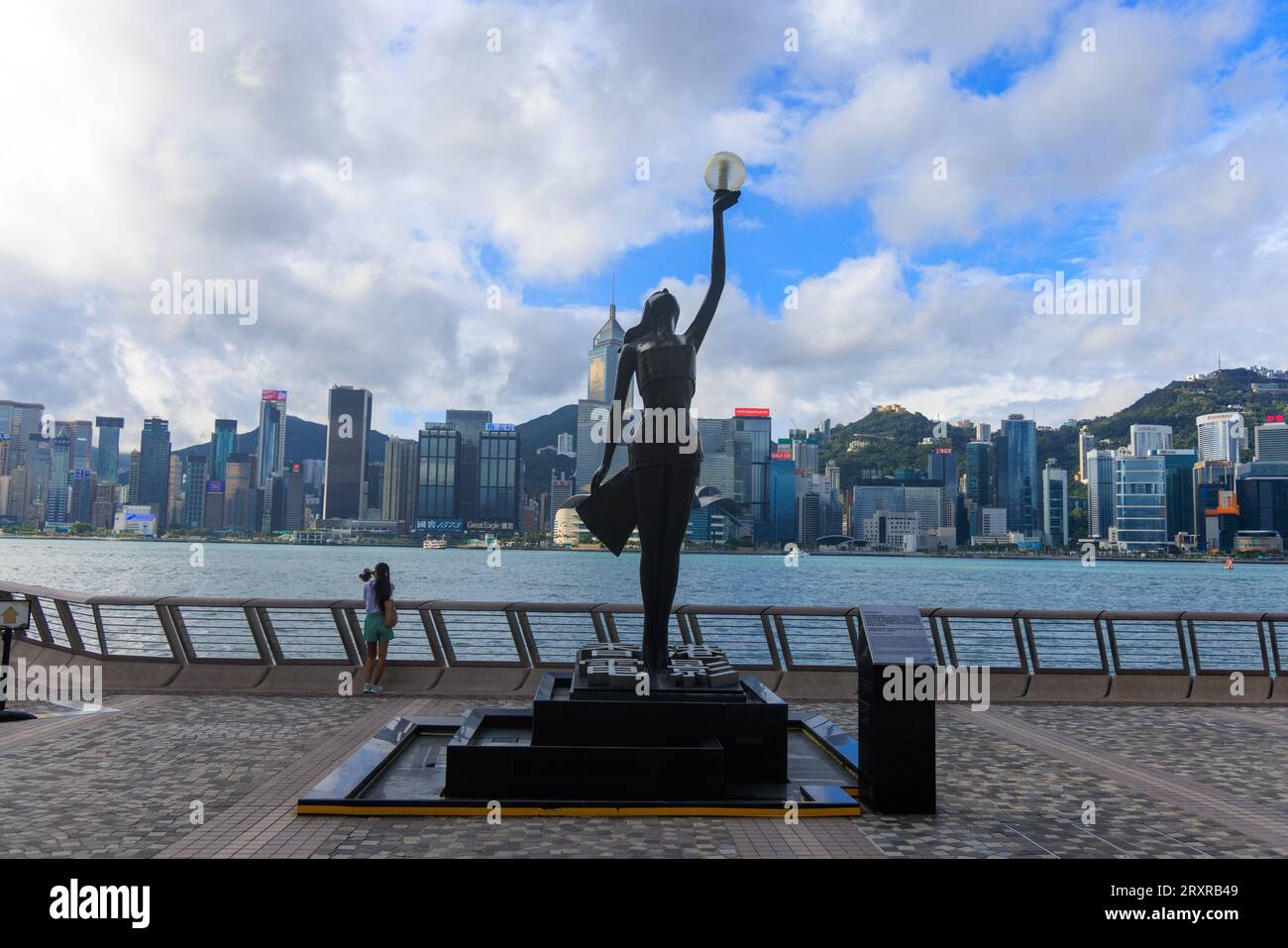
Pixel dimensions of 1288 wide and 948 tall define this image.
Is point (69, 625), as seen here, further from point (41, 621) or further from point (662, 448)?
point (662, 448)

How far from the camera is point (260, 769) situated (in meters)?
8.20

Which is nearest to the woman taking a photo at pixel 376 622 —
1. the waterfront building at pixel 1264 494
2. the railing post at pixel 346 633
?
the railing post at pixel 346 633

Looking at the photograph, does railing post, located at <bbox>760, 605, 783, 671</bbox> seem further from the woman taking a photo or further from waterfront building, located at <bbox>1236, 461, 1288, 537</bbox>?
waterfront building, located at <bbox>1236, 461, 1288, 537</bbox>

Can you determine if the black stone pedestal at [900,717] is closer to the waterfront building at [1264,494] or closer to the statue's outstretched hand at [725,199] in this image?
the statue's outstretched hand at [725,199]

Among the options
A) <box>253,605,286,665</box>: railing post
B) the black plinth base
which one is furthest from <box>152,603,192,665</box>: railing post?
the black plinth base

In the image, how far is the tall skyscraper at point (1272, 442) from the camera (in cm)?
11000

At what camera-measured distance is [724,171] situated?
29.1 feet

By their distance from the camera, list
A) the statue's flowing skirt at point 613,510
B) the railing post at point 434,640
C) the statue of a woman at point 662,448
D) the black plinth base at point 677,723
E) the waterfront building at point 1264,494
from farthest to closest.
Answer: the waterfront building at point 1264,494
the railing post at point 434,640
the statue's flowing skirt at point 613,510
the statue of a woman at point 662,448
the black plinth base at point 677,723

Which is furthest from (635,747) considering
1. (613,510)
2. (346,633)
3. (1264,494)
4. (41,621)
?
(1264,494)

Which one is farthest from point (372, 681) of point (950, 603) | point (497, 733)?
point (950, 603)

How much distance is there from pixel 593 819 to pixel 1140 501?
385 ft

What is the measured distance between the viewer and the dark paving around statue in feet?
20.0

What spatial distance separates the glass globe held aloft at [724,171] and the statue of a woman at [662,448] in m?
0.10
